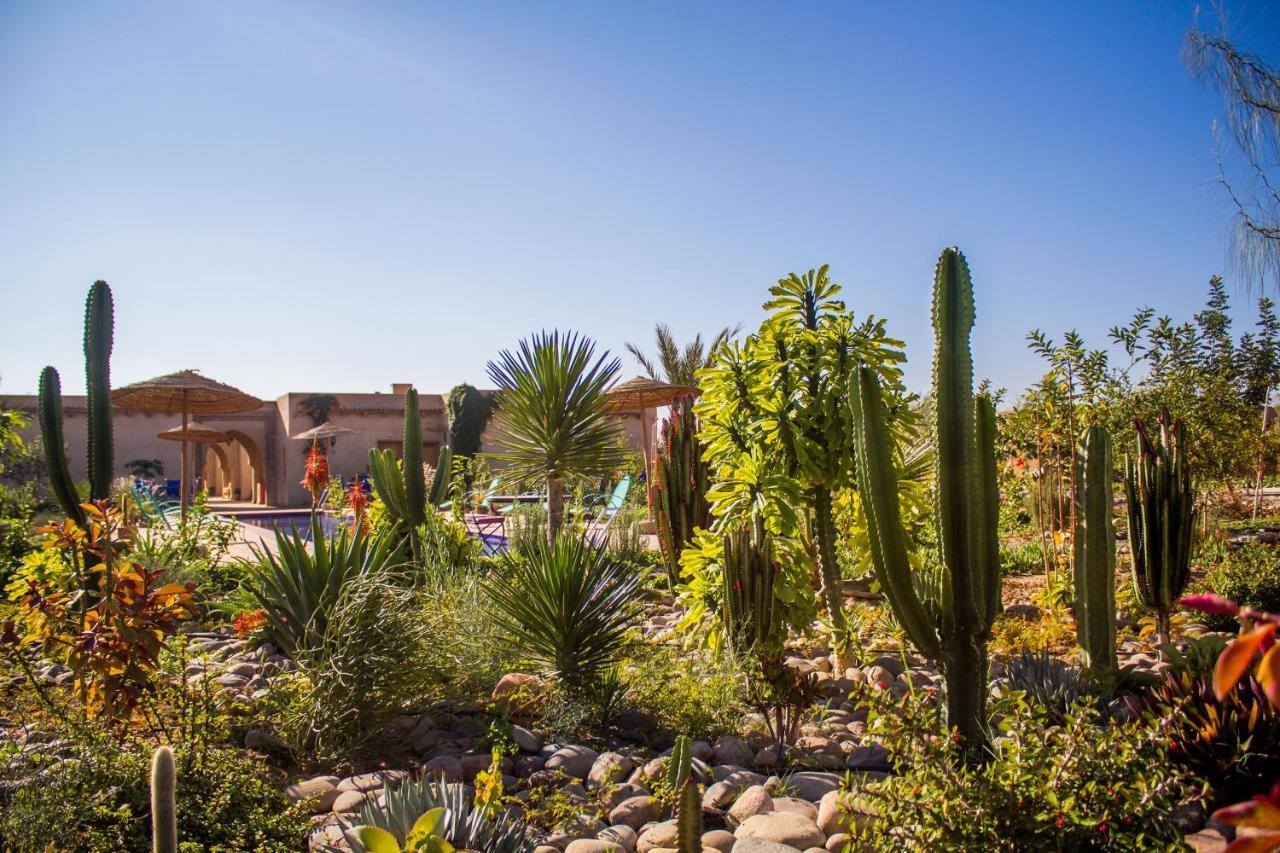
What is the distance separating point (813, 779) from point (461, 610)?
2.39 metres

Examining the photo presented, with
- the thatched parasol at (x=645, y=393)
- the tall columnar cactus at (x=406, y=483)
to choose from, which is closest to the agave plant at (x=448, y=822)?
the tall columnar cactus at (x=406, y=483)

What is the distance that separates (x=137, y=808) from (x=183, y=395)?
947 centimetres

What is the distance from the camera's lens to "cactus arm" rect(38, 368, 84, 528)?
6.23 metres

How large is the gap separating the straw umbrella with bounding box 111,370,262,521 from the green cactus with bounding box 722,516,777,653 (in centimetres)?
856

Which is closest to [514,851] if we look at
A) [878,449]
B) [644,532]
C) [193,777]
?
[193,777]

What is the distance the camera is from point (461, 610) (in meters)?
4.88

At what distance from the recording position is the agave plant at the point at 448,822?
2447 millimetres

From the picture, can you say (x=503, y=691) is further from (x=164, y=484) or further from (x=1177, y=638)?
(x=164, y=484)

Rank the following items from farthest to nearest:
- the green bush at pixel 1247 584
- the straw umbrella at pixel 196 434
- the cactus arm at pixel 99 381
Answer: the straw umbrella at pixel 196 434 → the cactus arm at pixel 99 381 → the green bush at pixel 1247 584

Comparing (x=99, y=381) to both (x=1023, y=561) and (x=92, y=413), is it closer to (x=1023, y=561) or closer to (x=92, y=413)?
(x=92, y=413)

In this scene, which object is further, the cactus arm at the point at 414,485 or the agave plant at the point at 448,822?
the cactus arm at the point at 414,485

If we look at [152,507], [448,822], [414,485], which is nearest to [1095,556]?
[448,822]

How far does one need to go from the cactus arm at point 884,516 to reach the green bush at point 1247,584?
11.7 feet

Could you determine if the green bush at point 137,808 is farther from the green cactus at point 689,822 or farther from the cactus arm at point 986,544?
the cactus arm at point 986,544
